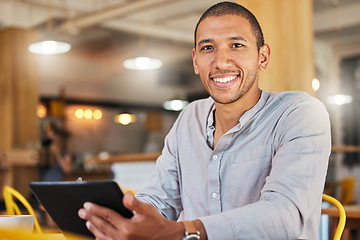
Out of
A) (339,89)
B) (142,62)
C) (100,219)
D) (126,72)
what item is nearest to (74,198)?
(100,219)

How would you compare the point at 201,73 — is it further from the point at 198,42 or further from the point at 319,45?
the point at 319,45

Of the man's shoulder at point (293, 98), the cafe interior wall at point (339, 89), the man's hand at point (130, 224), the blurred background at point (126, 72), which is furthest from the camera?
the cafe interior wall at point (339, 89)

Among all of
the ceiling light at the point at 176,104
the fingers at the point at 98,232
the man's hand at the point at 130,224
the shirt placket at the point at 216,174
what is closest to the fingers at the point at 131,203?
the man's hand at the point at 130,224

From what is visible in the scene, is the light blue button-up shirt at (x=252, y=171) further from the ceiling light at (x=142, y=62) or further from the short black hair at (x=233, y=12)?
the ceiling light at (x=142, y=62)

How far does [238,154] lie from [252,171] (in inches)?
3.2

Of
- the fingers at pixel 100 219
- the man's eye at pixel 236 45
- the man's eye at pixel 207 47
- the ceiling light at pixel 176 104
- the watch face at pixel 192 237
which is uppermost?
the ceiling light at pixel 176 104

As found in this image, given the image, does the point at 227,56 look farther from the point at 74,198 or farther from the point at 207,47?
the point at 74,198

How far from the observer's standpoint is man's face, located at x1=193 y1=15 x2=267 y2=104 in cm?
170

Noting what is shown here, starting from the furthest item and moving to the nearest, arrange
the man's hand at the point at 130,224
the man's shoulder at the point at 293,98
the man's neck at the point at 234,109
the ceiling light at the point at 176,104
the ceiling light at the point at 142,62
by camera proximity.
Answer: the ceiling light at the point at 176,104
the ceiling light at the point at 142,62
the man's neck at the point at 234,109
the man's shoulder at the point at 293,98
the man's hand at the point at 130,224

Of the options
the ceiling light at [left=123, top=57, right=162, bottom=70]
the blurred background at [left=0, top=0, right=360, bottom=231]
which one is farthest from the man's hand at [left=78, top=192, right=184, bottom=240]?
the ceiling light at [left=123, top=57, right=162, bottom=70]

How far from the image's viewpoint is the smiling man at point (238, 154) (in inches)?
51.0

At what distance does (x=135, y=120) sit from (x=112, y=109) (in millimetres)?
972

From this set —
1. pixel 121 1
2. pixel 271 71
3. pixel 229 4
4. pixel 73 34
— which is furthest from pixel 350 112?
pixel 229 4

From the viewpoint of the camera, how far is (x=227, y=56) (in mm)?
1702
